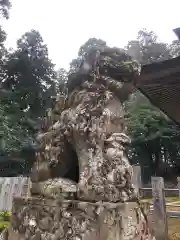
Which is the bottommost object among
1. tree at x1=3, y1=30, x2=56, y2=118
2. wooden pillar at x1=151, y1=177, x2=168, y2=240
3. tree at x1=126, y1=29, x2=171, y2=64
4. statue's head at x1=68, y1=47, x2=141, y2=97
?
wooden pillar at x1=151, y1=177, x2=168, y2=240

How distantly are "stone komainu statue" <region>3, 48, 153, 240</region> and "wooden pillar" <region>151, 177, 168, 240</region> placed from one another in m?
Result: 2.75

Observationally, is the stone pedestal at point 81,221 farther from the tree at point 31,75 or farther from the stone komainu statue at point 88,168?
the tree at point 31,75

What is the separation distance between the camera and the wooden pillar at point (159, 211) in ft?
15.5

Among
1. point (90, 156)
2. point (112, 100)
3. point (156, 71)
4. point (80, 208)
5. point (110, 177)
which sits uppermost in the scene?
point (156, 71)

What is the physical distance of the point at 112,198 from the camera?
2029 mm

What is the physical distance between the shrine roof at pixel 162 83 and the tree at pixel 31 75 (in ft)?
46.5

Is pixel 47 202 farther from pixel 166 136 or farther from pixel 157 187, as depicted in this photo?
pixel 166 136

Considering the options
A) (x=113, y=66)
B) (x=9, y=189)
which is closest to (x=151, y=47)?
(x=9, y=189)

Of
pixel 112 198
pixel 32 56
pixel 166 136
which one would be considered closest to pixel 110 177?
pixel 112 198

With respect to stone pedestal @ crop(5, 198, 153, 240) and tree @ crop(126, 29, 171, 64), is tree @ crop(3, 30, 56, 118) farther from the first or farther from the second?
stone pedestal @ crop(5, 198, 153, 240)

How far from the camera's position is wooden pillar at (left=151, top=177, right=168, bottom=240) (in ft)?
15.5

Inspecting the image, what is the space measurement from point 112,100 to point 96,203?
0.90m

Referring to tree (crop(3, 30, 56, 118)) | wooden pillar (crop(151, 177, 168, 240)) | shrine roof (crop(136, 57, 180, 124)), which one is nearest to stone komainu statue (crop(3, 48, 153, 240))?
shrine roof (crop(136, 57, 180, 124))

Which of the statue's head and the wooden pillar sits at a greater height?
the statue's head
